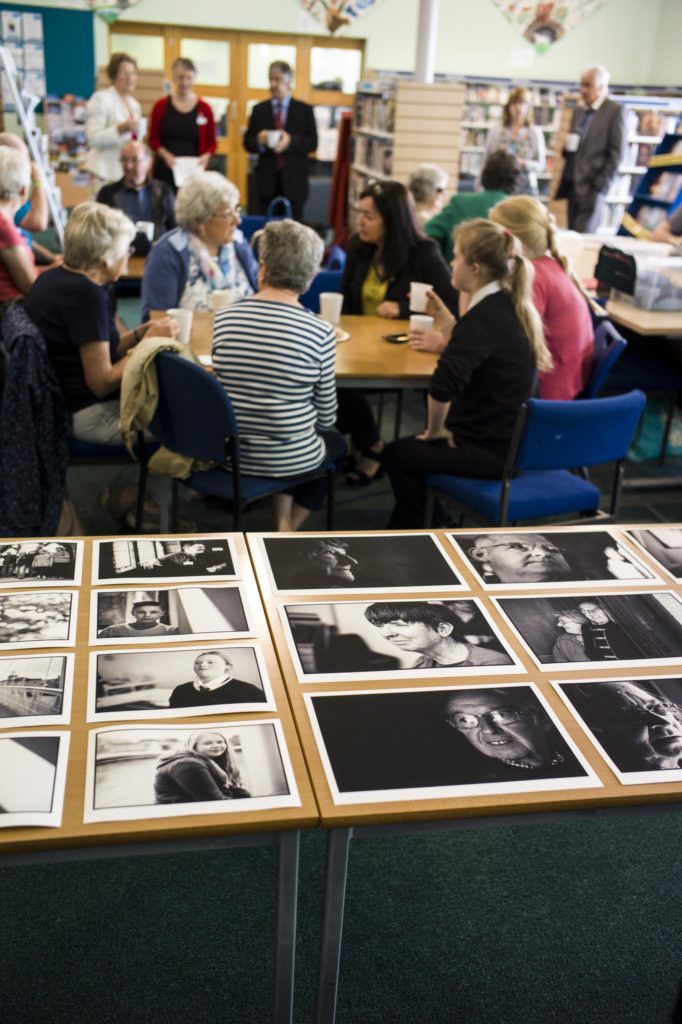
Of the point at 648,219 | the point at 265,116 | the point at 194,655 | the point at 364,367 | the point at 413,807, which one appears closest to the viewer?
the point at 413,807

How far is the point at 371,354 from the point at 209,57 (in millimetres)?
8430

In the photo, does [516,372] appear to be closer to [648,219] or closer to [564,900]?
[564,900]

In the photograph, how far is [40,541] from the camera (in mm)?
1818

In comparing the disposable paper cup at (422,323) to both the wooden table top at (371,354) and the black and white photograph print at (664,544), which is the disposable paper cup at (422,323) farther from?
the black and white photograph print at (664,544)

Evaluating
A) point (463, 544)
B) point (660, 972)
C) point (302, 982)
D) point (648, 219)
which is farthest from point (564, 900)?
point (648, 219)

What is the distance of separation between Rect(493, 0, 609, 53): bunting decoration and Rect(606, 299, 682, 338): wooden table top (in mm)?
8159

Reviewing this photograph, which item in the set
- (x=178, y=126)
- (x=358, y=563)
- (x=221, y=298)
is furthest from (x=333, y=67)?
(x=358, y=563)

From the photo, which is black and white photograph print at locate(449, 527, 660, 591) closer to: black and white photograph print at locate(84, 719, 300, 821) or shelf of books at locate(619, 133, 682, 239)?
black and white photograph print at locate(84, 719, 300, 821)

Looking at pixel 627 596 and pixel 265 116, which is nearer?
pixel 627 596

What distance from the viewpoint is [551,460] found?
8.60 feet

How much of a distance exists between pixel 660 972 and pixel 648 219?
5.50 metres

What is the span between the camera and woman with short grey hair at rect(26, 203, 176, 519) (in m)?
2.85

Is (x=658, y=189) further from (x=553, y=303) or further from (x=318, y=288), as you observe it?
(x=553, y=303)

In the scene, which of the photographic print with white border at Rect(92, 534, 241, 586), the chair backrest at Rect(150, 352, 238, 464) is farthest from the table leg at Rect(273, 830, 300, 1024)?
the chair backrest at Rect(150, 352, 238, 464)
